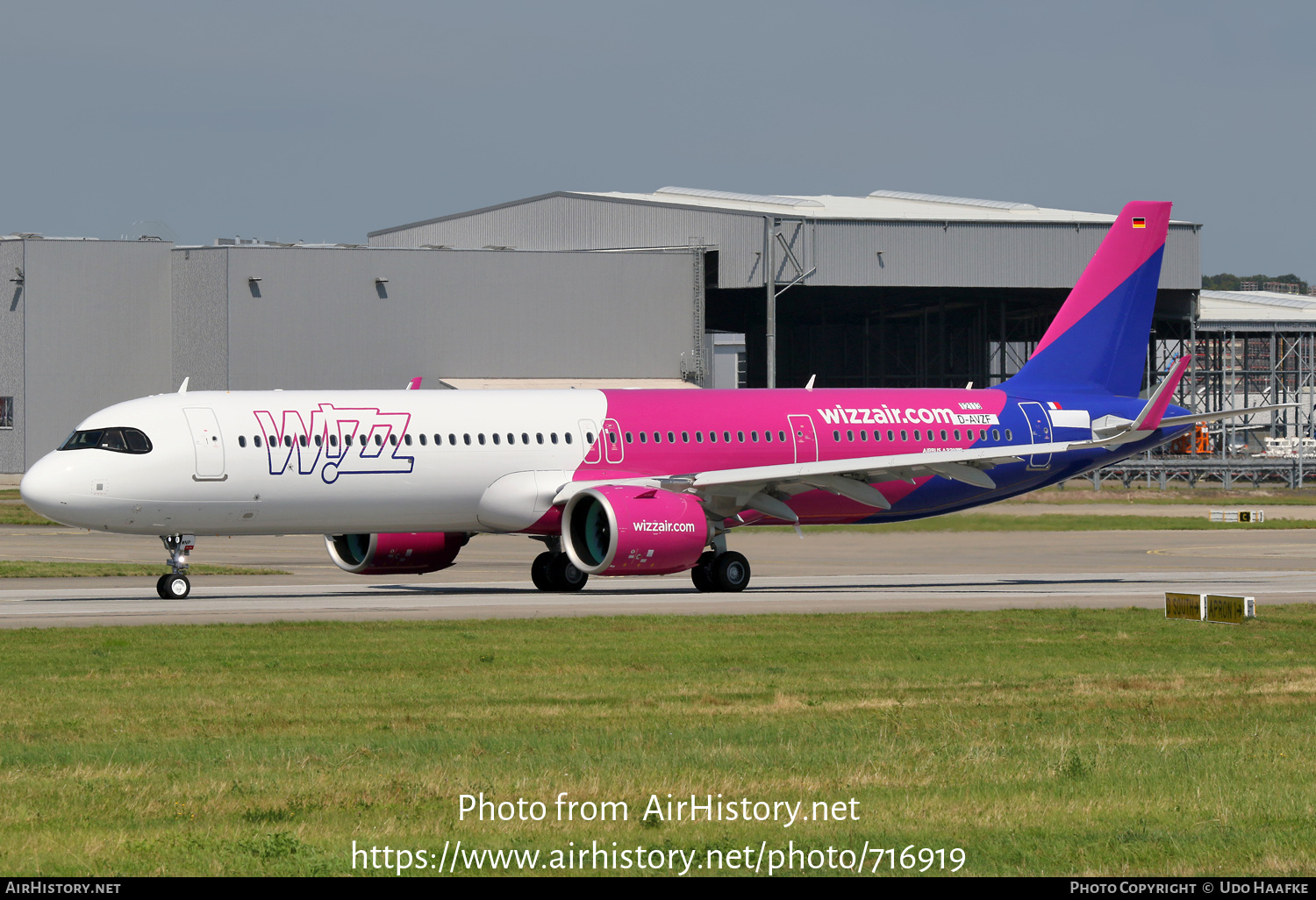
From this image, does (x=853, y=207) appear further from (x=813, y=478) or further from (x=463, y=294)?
(x=813, y=478)

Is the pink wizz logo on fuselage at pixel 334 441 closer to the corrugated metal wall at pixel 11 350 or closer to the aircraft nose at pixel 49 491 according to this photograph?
the aircraft nose at pixel 49 491

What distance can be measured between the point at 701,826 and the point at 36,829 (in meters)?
4.08

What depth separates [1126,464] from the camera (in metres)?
88.3

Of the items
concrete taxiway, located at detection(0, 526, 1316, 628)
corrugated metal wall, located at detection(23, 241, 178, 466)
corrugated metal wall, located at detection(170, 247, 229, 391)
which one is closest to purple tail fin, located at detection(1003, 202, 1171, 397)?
concrete taxiway, located at detection(0, 526, 1316, 628)

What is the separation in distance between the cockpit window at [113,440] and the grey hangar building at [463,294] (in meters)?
47.1

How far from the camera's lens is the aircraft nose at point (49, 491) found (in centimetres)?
2966

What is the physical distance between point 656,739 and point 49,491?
61.6 feet

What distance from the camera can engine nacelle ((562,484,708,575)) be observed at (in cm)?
3111

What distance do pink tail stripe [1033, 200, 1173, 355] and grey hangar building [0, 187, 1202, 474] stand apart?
35.1 m

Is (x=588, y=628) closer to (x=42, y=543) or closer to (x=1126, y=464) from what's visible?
(x=42, y=543)

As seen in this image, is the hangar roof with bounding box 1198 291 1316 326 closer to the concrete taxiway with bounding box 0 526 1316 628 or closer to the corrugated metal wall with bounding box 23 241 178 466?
the concrete taxiway with bounding box 0 526 1316 628

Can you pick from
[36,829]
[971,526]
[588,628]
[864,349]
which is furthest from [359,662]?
[864,349]

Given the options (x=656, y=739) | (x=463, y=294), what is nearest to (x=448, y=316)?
(x=463, y=294)
